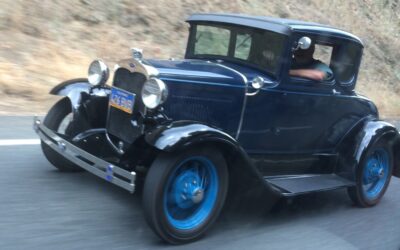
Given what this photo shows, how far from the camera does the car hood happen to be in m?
4.77

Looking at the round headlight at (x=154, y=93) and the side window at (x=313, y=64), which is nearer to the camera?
the round headlight at (x=154, y=93)

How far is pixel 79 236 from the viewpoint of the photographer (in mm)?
4180

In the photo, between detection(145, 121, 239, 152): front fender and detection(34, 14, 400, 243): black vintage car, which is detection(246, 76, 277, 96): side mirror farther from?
detection(145, 121, 239, 152): front fender

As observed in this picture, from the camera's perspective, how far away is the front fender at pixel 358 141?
227 inches

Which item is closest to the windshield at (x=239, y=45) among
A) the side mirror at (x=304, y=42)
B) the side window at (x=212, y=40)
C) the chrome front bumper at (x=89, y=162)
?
the side window at (x=212, y=40)

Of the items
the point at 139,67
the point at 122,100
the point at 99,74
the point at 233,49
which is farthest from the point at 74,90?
the point at 233,49

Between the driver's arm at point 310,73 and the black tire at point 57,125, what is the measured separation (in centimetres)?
221

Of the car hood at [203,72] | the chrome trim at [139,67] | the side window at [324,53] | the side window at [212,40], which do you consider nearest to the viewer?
the chrome trim at [139,67]

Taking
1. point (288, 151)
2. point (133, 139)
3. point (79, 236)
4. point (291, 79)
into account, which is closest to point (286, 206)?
point (288, 151)

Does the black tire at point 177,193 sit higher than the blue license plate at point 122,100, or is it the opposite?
the blue license plate at point 122,100

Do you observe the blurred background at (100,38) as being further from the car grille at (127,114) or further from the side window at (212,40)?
the car grille at (127,114)

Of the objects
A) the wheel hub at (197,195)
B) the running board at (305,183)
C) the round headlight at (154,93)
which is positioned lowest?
the running board at (305,183)

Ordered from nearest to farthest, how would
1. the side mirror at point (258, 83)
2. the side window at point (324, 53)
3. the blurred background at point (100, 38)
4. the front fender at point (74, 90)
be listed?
the side mirror at point (258, 83), the front fender at point (74, 90), the side window at point (324, 53), the blurred background at point (100, 38)

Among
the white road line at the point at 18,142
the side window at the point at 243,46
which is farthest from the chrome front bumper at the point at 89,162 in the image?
the side window at the point at 243,46
